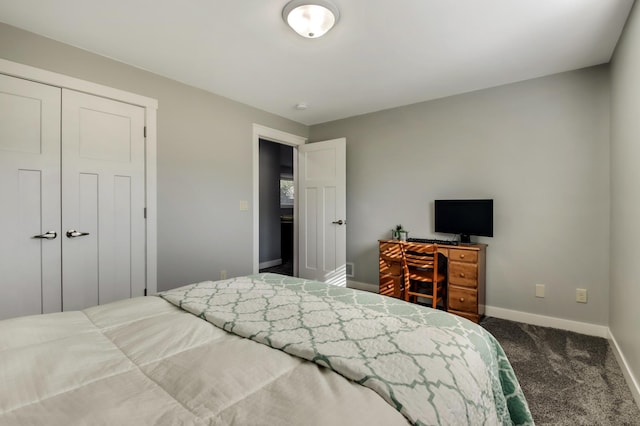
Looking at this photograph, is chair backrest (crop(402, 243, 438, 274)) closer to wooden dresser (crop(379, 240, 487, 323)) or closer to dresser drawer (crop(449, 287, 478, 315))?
wooden dresser (crop(379, 240, 487, 323))

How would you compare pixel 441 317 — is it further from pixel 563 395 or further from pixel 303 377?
pixel 563 395

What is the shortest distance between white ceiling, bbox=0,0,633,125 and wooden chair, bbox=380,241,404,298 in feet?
5.56

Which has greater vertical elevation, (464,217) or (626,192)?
(626,192)

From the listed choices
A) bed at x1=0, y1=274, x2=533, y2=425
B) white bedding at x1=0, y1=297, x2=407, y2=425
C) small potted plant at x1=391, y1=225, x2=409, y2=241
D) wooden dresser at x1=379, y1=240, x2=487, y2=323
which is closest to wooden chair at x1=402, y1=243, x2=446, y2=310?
wooden dresser at x1=379, y1=240, x2=487, y2=323

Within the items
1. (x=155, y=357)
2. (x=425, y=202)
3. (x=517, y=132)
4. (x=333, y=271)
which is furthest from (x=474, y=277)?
(x=155, y=357)

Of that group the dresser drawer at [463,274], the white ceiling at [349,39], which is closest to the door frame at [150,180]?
the white ceiling at [349,39]

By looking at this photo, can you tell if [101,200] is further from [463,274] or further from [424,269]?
[463,274]

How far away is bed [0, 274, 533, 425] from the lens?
72cm

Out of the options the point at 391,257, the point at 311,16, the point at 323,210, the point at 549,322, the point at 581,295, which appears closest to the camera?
the point at 311,16

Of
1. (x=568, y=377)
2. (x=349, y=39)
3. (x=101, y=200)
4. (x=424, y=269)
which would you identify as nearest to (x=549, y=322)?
(x=568, y=377)

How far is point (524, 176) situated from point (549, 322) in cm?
139

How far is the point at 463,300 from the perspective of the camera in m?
3.00

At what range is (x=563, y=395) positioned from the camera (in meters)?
1.86

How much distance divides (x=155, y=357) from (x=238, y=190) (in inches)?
111
